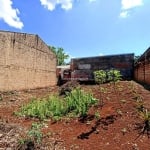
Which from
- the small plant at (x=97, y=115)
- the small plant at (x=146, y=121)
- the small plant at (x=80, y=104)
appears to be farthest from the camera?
the small plant at (x=80, y=104)

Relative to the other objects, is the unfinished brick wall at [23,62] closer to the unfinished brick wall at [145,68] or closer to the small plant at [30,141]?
the unfinished brick wall at [145,68]

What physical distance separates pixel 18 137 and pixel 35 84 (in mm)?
12373

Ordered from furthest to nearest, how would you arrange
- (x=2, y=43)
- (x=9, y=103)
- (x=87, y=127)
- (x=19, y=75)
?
1. (x=19, y=75)
2. (x=2, y=43)
3. (x=9, y=103)
4. (x=87, y=127)

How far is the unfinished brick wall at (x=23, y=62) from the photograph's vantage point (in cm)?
1335

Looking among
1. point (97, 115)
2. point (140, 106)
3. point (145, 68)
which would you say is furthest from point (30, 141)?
point (145, 68)

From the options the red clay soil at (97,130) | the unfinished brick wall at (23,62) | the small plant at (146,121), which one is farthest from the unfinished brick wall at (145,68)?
the unfinished brick wall at (23,62)

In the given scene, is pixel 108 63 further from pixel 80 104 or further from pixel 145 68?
pixel 80 104

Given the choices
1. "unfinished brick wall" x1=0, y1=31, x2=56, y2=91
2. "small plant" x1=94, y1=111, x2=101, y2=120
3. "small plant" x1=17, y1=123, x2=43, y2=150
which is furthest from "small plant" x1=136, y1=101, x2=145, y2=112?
"unfinished brick wall" x1=0, y1=31, x2=56, y2=91

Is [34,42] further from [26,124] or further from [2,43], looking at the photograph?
[26,124]

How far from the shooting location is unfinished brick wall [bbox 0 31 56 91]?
43.8 ft

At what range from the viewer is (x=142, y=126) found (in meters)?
5.76

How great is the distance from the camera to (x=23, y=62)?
15.8 metres

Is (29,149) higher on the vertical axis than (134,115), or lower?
lower

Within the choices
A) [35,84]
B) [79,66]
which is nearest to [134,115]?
[35,84]
